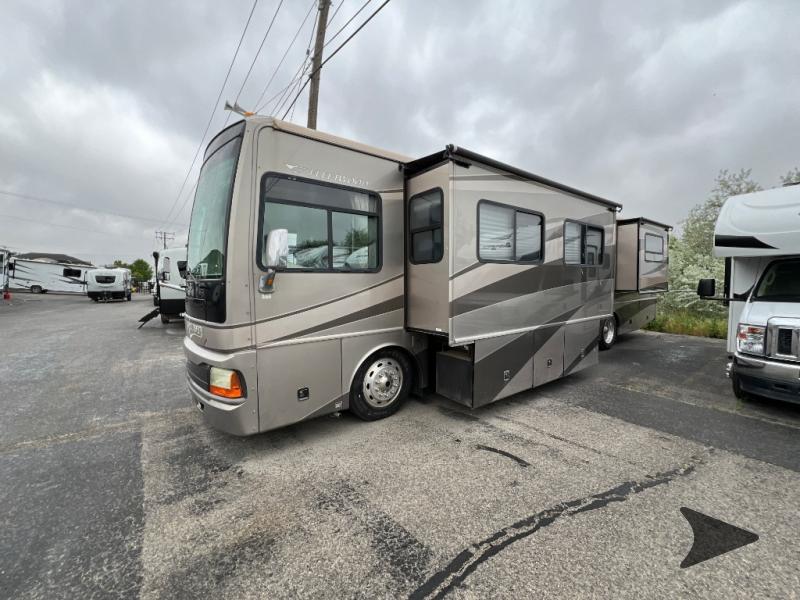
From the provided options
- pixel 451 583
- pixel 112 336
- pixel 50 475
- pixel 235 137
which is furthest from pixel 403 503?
pixel 112 336

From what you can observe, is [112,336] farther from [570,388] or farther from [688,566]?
[688,566]

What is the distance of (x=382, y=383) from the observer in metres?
4.23

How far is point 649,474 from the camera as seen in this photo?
312cm

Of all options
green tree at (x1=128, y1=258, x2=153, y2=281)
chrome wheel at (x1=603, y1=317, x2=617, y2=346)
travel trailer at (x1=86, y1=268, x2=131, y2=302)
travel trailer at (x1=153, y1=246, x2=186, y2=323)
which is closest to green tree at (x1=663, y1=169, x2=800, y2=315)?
chrome wheel at (x1=603, y1=317, x2=617, y2=346)

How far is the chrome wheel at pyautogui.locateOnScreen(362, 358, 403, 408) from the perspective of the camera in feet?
13.6

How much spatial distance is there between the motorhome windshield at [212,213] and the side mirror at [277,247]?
44 cm

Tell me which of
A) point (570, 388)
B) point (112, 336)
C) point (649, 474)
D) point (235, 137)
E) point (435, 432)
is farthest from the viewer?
point (112, 336)

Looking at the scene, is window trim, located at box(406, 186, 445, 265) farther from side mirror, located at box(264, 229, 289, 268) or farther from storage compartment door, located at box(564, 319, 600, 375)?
storage compartment door, located at box(564, 319, 600, 375)

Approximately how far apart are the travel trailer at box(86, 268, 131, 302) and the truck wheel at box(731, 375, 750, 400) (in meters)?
31.6

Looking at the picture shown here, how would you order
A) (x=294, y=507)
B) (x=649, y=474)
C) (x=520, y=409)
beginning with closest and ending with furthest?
(x=294, y=507) → (x=649, y=474) → (x=520, y=409)

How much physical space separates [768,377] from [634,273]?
15.4 ft

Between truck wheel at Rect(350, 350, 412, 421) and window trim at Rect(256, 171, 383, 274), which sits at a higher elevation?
window trim at Rect(256, 171, 383, 274)

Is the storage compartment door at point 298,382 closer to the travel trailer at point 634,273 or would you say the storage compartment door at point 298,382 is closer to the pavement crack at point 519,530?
the pavement crack at point 519,530

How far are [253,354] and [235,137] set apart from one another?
1965mm
